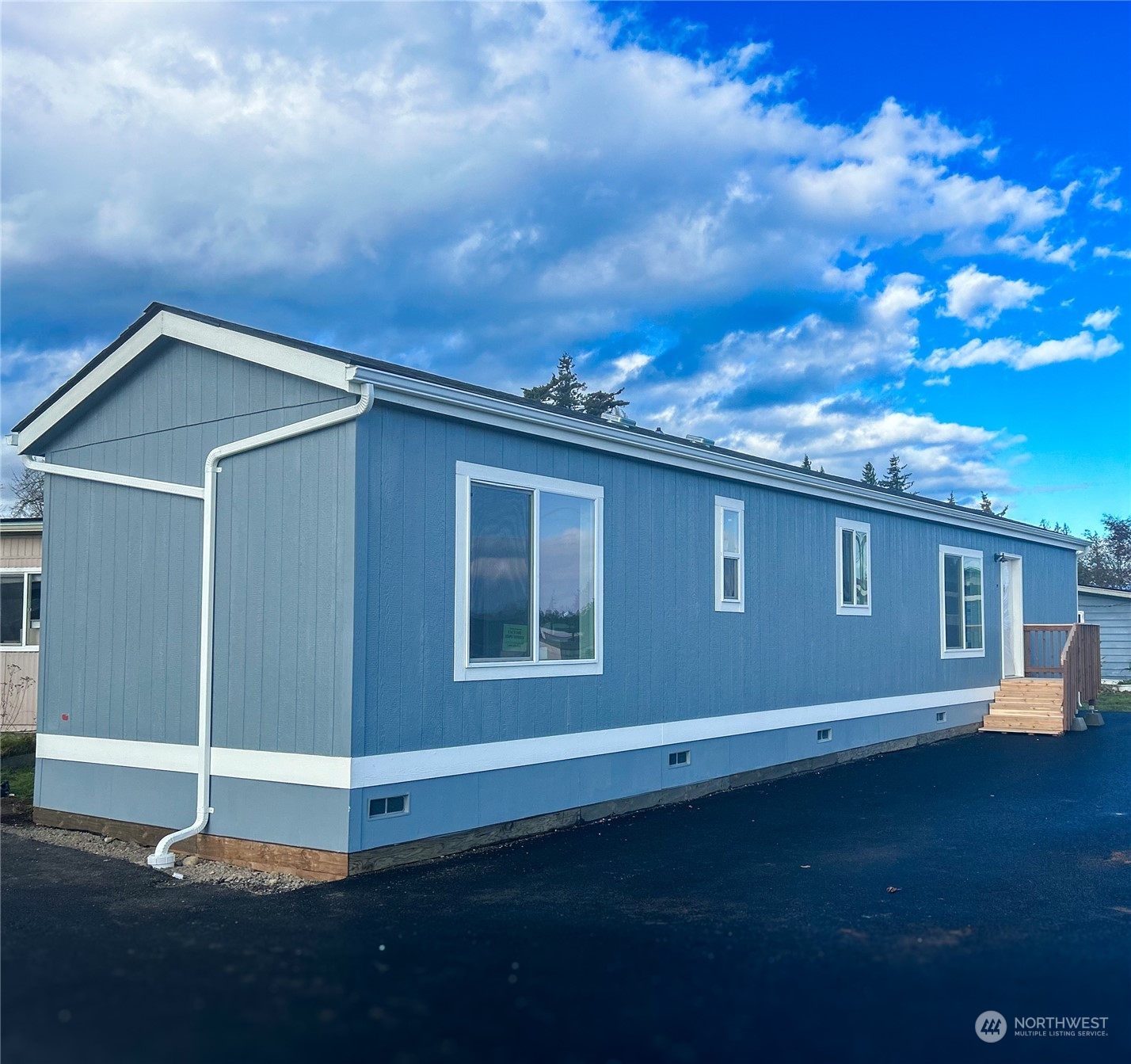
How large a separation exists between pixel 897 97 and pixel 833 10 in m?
3.32

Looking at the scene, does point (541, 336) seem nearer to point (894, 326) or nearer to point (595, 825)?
point (894, 326)

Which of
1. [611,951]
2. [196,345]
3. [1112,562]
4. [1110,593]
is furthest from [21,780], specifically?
[1112,562]

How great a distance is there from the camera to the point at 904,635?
44.9 feet

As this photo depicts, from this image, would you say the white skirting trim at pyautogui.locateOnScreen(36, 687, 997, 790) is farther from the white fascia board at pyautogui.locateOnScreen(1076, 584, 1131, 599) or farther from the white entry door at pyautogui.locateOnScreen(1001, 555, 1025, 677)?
the white fascia board at pyautogui.locateOnScreen(1076, 584, 1131, 599)

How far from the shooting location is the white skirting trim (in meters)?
6.69

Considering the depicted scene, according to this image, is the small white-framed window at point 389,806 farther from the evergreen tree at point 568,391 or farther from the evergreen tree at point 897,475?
the evergreen tree at point 897,475

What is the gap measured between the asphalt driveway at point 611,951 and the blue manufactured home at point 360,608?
590 mm

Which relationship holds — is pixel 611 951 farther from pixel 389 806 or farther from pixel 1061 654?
pixel 1061 654

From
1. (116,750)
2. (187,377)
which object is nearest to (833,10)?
(187,377)

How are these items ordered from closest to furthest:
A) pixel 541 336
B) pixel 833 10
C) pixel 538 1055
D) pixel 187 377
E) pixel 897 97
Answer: pixel 538 1055 < pixel 187 377 < pixel 833 10 < pixel 897 97 < pixel 541 336

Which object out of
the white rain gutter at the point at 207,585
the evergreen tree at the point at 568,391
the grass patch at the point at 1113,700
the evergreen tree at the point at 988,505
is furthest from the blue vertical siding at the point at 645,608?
the evergreen tree at the point at 988,505

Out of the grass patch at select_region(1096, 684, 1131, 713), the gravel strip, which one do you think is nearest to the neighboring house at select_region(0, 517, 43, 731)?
the gravel strip

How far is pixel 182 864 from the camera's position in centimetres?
711

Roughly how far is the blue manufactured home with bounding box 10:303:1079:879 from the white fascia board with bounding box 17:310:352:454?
0.07 ft
